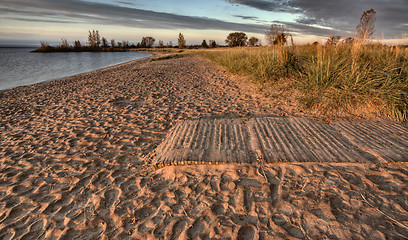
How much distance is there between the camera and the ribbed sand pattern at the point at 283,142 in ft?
8.89

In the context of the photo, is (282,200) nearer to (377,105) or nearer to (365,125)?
(365,125)

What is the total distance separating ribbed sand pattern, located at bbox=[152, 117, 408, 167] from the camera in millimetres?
2711

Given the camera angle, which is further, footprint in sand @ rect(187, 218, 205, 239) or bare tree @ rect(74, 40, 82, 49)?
bare tree @ rect(74, 40, 82, 49)

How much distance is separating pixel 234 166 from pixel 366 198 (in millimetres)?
1408

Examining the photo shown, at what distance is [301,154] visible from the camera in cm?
276

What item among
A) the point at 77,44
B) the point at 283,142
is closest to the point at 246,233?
the point at 283,142

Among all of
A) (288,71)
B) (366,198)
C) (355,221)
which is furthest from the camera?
(288,71)

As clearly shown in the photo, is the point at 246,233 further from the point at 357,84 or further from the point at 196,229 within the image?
the point at 357,84

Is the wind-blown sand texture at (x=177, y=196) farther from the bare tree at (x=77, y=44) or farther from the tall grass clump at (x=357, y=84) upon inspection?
the bare tree at (x=77, y=44)

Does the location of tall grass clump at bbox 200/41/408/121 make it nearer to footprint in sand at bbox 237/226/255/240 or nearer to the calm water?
footprint in sand at bbox 237/226/255/240

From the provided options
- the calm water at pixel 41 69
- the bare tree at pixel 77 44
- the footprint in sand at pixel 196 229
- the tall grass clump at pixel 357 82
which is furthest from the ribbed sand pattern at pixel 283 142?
the bare tree at pixel 77 44

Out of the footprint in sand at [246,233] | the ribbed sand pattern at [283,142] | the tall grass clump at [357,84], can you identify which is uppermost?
the tall grass clump at [357,84]

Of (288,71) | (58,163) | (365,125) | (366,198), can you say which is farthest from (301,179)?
(288,71)

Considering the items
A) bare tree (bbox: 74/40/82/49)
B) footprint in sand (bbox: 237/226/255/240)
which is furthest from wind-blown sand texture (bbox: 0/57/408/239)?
bare tree (bbox: 74/40/82/49)
